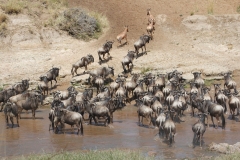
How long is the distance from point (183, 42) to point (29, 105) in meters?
13.0

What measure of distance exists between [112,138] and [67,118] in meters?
1.79

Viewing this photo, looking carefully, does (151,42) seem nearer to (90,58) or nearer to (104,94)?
(90,58)

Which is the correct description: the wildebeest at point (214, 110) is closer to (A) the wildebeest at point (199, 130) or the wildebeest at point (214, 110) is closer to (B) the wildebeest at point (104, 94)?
(A) the wildebeest at point (199, 130)

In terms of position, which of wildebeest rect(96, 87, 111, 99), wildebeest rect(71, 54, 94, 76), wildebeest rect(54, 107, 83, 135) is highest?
wildebeest rect(71, 54, 94, 76)

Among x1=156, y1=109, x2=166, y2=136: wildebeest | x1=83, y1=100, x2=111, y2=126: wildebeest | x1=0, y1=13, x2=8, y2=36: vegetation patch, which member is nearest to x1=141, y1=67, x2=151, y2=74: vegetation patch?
x1=83, y1=100, x2=111, y2=126: wildebeest

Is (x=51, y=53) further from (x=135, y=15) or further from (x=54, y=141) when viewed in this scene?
(x=54, y=141)

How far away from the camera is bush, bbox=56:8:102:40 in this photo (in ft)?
105

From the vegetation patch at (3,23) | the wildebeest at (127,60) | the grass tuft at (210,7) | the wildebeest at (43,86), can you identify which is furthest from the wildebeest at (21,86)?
the grass tuft at (210,7)

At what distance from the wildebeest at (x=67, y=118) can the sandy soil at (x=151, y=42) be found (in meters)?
9.10

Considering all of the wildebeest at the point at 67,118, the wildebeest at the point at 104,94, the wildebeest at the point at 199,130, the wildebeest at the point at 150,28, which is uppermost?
the wildebeest at the point at 150,28

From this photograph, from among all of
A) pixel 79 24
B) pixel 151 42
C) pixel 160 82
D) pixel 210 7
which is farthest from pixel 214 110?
A: pixel 210 7

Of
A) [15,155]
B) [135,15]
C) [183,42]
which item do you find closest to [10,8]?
[135,15]

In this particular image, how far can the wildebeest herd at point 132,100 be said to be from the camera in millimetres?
17438

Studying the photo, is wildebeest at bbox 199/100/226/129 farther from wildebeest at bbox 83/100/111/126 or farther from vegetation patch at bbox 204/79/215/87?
vegetation patch at bbox 204/79/215/87
